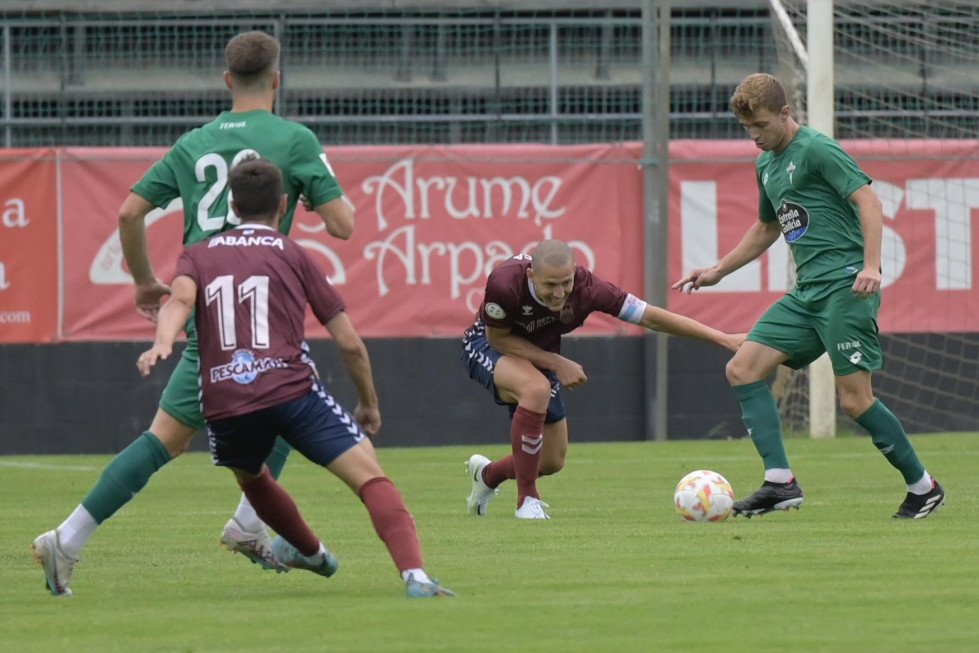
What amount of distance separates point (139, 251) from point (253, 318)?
3.99 ft

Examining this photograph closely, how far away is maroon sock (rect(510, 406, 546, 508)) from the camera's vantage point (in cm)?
823

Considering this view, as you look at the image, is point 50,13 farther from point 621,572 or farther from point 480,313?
point 621,572

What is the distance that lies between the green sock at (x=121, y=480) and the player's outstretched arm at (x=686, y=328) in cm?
246

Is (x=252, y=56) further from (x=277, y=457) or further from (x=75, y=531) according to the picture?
(x=75, y=531)

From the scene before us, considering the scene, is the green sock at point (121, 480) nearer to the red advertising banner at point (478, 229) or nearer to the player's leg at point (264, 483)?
the player's leg at point (264, 483)

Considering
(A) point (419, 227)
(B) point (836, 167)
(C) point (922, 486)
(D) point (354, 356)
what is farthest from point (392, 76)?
(D) point (354, 356)

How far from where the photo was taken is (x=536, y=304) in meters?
8.10

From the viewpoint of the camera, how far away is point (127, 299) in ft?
48.9

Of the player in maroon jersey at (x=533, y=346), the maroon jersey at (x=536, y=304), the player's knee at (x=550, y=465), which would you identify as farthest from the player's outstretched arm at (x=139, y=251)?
the player's knee at (x=550, y=465)

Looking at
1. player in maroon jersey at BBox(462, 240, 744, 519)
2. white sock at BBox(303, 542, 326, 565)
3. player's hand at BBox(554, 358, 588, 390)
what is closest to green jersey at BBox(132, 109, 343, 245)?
white sock at BBox(303, 542, 326, 565)

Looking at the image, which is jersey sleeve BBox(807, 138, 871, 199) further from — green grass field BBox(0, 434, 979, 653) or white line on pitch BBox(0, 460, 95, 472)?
white line on pitch BBox(0, 460, 95, 472)

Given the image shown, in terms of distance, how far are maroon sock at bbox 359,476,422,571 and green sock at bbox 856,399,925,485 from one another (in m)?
3.34

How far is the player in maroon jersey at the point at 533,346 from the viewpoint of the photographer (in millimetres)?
7562

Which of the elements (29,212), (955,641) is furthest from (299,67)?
(955,641)
